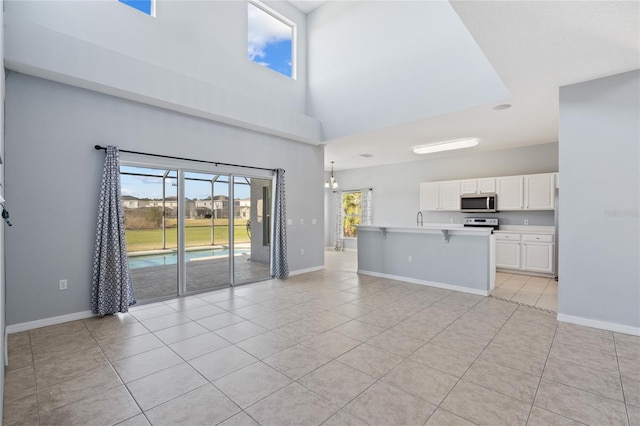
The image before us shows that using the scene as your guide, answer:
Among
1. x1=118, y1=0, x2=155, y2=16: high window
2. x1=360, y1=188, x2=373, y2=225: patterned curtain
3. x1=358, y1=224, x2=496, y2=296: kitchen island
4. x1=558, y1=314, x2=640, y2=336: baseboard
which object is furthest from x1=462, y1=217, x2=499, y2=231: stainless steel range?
x1=118, y1=0, x2=155, y2=16: high window

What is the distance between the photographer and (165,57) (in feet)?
14.5

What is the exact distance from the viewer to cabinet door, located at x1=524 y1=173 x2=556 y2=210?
6047 mm

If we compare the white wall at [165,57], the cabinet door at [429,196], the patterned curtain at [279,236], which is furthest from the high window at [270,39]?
the cabinet door at [429,196]

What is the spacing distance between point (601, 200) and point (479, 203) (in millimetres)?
3618

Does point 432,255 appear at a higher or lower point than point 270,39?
lower

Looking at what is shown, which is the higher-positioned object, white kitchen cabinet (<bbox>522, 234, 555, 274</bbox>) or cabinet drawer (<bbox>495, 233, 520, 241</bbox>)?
cabinet drawer (<bbox>495, 233, 520, 241</bbox>)

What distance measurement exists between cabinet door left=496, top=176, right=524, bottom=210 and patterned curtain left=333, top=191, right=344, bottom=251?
4975 millimetres

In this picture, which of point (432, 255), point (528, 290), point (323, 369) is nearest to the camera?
point (323, 369)

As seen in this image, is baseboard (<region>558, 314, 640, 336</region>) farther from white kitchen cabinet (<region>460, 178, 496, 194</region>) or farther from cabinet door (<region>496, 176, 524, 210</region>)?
white kitchen cabinet (<region>460, 178, 496, 194</region>)

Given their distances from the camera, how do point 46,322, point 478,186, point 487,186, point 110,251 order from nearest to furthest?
point 46,322, point 110,251, point 487,186, point 478,186

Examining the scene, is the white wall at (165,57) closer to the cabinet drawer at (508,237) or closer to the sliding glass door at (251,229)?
the sliding glass door at (251,229)

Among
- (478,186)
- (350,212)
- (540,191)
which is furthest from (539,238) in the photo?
(350,212)

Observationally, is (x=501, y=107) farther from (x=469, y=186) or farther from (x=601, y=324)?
(x=469, y=186)

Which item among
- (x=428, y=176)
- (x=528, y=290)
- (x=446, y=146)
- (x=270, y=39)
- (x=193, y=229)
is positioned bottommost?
(x=528, y=290)
